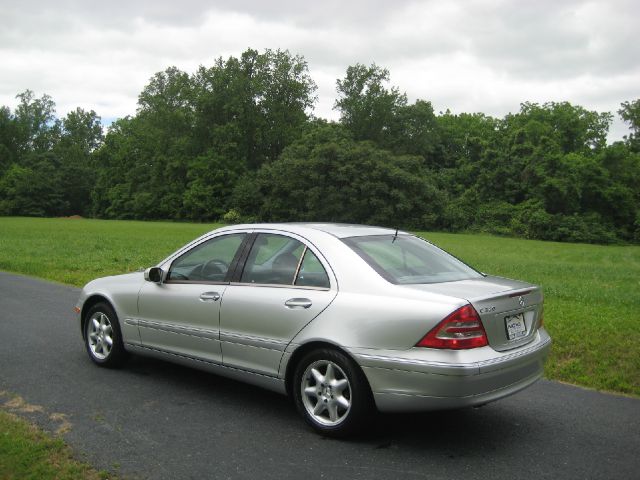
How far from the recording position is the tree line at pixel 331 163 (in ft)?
204

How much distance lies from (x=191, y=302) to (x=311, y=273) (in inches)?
49.5

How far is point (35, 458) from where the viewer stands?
4043mm

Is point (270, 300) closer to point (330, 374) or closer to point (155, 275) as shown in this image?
point (330, 374)

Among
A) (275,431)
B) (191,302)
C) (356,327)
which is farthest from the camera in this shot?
(191,302)

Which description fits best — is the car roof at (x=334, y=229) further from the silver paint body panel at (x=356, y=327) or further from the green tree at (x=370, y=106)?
the green tree at (x=370, y=106)

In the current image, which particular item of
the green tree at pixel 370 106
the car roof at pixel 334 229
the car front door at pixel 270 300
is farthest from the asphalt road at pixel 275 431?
the green tree at pixel 370 106

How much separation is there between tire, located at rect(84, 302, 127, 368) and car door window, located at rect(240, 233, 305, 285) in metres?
1.85

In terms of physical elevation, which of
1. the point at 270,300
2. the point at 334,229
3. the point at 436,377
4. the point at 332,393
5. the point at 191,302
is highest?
the point at 334,229

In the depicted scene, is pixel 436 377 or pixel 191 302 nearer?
pixel 436 377

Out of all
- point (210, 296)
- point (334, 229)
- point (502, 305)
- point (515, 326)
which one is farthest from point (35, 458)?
point (515, 326)

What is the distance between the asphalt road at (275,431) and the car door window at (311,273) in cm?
110

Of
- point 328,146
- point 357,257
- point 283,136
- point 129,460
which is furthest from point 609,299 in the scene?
point 283,136

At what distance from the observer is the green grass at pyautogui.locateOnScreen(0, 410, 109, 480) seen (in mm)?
3832

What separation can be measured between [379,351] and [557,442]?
152cm
